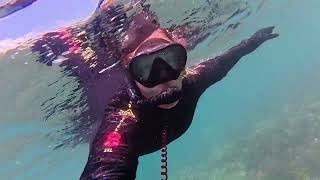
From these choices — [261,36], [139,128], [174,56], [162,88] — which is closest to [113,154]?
[139,128]

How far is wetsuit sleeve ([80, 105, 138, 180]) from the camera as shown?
394 centimetres

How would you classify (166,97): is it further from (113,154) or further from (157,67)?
(113,154)

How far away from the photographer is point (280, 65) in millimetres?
186875

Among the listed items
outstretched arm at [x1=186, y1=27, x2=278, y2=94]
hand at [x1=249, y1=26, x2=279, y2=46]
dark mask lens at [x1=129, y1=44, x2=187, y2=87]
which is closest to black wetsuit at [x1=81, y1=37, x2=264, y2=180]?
outstretched arm at [x1=186, y1=27, x2=278, y2=94]

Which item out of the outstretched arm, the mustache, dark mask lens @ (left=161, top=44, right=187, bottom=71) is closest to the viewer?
the mustache

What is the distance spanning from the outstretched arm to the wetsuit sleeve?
6.34ft

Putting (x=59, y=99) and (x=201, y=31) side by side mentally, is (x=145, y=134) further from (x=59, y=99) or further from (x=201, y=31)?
(x=201, y=31)

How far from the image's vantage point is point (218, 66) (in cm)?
757

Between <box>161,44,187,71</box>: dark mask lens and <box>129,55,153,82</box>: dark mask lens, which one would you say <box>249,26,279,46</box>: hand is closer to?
<box>161,44,187,71</box>: dark mask lens

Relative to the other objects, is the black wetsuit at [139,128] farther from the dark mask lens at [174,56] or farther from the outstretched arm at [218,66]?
the dark mask lens at [174,56]

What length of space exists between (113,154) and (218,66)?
3.96 metres

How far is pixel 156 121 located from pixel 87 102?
10.5 m

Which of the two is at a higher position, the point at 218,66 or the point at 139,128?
the point at 139,128

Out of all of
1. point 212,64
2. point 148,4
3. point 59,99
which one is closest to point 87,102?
point 59,99
